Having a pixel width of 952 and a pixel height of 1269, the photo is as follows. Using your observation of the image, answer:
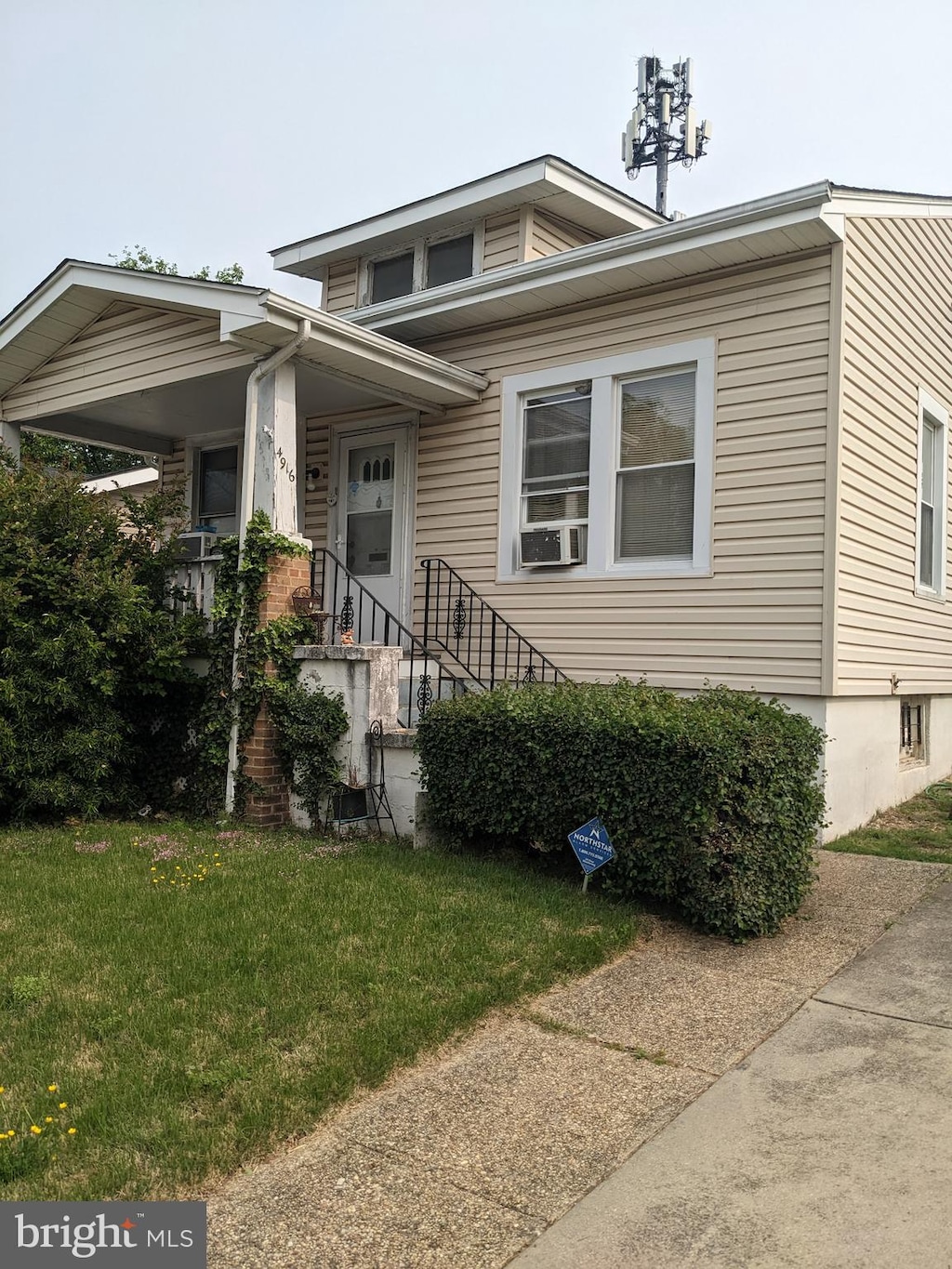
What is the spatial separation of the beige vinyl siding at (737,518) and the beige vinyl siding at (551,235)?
82.2 inches

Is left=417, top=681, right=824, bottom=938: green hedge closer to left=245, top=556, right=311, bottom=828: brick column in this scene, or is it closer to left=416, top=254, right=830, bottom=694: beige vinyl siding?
left=416, top=254, right=830, bottom=694: beige vinyl siding

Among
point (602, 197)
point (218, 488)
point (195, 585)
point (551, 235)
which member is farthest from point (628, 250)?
point (218, 488)

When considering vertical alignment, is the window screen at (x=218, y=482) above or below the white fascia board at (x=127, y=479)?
below

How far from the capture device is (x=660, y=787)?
16.8 ft

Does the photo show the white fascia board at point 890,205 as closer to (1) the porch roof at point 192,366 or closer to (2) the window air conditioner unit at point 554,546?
(2) the window air conditioner unit at point 554,546

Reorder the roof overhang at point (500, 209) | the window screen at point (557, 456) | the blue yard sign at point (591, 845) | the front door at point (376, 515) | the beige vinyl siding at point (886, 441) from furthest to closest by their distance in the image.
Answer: the roof overhang at point (500, 209) → the front door at point (376, 515) → the window screen at point (557, 456) → the beige vinyl siding at point (886, 441) → the blue yard sign at point (591, 845)

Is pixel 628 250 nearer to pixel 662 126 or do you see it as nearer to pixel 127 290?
pixel 127 290

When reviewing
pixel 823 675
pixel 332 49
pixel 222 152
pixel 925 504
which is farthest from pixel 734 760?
pixel 222 152

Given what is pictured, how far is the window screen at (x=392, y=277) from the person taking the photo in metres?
11.3

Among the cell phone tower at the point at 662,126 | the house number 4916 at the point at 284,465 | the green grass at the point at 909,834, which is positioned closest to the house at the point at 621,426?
the house number 4916 at the point at 284,465

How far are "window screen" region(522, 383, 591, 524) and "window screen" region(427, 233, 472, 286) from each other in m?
2.71

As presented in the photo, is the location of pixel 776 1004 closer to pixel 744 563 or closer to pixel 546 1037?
pixel 546 1037

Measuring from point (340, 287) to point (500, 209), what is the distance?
241 cm

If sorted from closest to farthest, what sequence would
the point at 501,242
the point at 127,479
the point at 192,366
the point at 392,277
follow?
the point at 192,366, the point at 501,242, the point at 392,277, the point at 127,479
